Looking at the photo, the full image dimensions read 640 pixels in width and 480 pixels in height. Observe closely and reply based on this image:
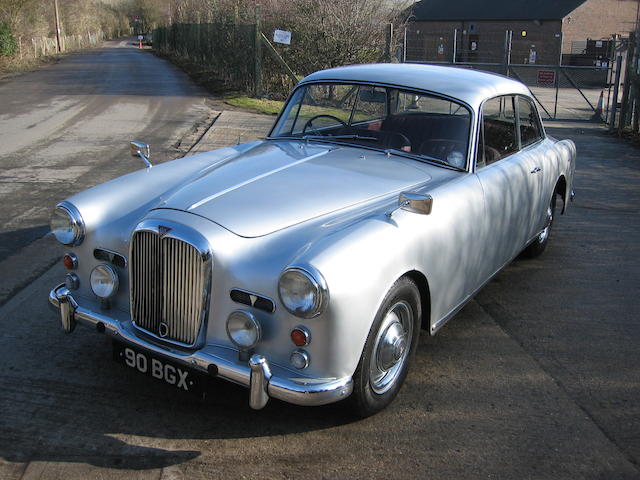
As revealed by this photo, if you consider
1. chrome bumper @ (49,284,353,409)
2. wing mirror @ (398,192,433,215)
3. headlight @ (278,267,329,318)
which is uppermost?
wing mirror @ (398,192,433,215)

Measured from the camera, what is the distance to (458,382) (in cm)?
376

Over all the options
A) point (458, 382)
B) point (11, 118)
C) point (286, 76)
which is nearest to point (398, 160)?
point (458, 382)

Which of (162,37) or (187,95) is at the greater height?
(162,37)

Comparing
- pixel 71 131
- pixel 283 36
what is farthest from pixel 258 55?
pixel 71 131

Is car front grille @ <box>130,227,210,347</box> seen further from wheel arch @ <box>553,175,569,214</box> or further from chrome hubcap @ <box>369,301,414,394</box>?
wheel arch @ <box>553,175,569,214</box>

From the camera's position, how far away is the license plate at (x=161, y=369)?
3088 millimetres

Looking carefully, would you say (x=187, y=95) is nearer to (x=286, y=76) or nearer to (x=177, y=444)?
(x=286, y=76)

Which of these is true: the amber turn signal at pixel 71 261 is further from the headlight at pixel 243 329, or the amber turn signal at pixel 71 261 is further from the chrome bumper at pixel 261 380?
the headlight at pixel 243 329

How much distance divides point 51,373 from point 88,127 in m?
10.0

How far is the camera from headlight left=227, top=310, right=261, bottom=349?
2.90m

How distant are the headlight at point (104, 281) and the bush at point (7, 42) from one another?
29.2 meters

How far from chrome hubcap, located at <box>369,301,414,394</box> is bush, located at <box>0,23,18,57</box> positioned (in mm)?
30044

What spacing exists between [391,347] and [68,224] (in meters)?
1.93

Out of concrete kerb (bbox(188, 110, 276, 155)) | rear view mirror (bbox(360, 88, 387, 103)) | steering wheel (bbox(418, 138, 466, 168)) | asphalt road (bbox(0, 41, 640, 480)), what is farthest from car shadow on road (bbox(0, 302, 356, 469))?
concrete kerb (bbox(188, 110, 276, 155))
